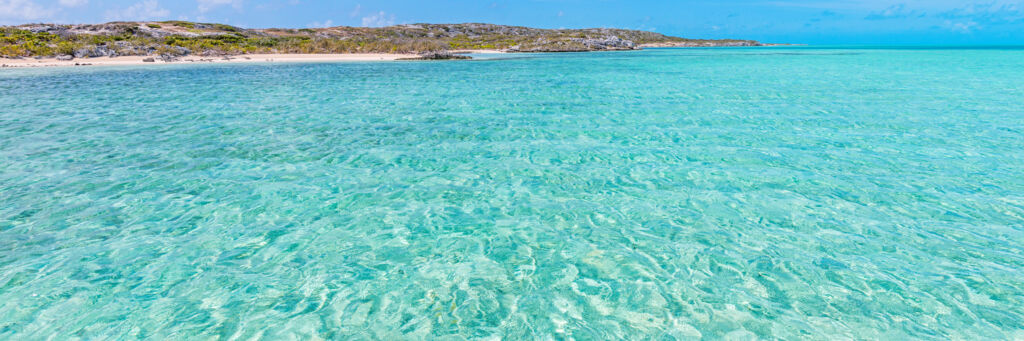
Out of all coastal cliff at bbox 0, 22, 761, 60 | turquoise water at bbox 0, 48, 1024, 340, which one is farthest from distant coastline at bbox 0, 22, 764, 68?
turquoise water at bbox 0, 48, 1024, 340

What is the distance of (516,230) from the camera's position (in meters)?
6.81

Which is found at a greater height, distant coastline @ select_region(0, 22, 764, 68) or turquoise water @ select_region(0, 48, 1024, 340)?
distant coastline @ select_region(0, 22, 764, 68)

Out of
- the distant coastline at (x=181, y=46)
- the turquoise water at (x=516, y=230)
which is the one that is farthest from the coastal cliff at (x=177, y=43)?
the turquoise water at (x=516, y=230)

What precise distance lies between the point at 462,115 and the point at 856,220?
12154 mm

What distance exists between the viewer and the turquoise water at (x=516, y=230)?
187 inches

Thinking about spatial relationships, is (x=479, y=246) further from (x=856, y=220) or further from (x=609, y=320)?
(x=856, y=220)

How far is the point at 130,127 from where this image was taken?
14.3m

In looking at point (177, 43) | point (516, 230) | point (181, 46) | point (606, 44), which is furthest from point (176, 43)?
point (516, 230)

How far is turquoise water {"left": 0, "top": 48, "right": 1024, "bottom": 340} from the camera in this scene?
4750 mm

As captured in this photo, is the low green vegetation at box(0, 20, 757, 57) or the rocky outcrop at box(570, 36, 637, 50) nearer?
the low green vegetation at box(0, 20, 757, 57)

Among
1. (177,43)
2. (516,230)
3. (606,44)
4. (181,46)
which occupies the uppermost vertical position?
(606,44)

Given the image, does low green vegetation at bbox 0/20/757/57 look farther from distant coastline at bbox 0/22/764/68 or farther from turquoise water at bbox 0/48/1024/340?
turquoise water at bbox 0/48/1024/340

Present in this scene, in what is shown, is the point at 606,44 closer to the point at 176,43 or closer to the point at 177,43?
the point at 177,43

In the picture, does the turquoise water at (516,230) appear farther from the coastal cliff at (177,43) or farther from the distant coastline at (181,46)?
the coastal cliff at (177,43)
